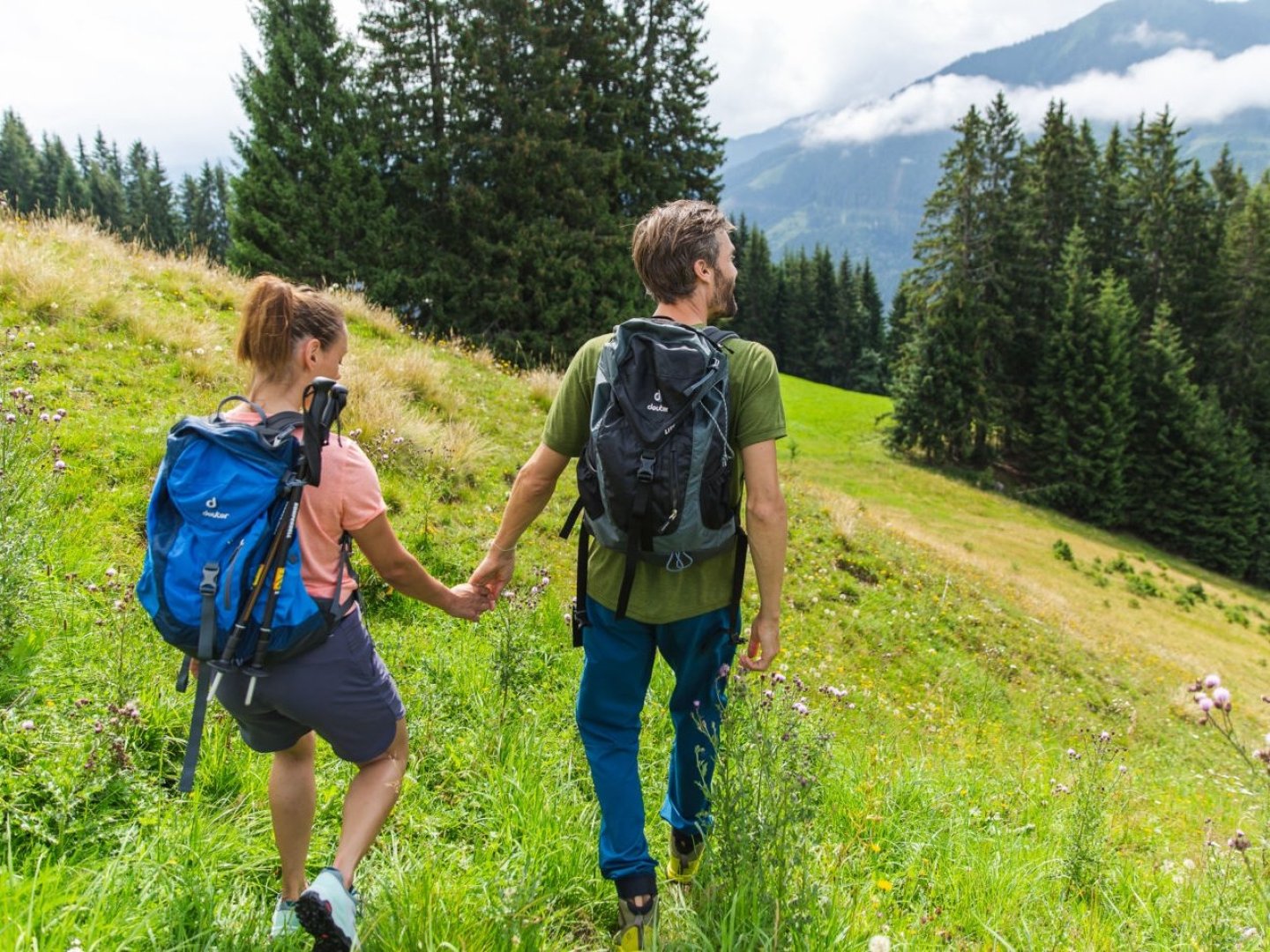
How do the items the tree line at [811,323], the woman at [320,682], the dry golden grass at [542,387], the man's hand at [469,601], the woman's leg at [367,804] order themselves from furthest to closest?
the tree line at [811,323]
the dry golden grass at [542,387]
the man's hand at [469,601]
the woman's leg at [367,804]
the woman at [320,682]

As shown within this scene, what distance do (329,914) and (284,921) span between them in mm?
337

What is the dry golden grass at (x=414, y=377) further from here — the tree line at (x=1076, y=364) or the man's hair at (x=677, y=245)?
the tree line at (x=1076, y=364)

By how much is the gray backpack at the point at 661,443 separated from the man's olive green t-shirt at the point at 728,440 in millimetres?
89

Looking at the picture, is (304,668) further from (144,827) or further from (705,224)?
(705,224)

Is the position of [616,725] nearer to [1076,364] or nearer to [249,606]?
[249,606]

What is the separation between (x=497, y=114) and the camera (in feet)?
81.1

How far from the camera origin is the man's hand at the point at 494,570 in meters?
3.14

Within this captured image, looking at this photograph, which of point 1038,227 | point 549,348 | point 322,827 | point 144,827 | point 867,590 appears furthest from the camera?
point 1038,227

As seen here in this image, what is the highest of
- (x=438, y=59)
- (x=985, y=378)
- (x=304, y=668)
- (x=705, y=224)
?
(x=438, y=59)

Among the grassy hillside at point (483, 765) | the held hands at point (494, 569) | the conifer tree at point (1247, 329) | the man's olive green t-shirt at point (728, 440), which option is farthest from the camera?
the conifer tree at point (1247, 329)

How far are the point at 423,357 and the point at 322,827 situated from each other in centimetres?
805

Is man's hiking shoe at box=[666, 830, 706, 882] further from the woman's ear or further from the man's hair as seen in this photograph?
the woman's ear

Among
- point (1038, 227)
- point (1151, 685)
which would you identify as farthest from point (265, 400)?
point (1038, 227)

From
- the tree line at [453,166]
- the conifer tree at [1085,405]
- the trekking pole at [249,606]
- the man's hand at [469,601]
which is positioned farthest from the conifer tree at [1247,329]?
the trekking pole at [249,606]
